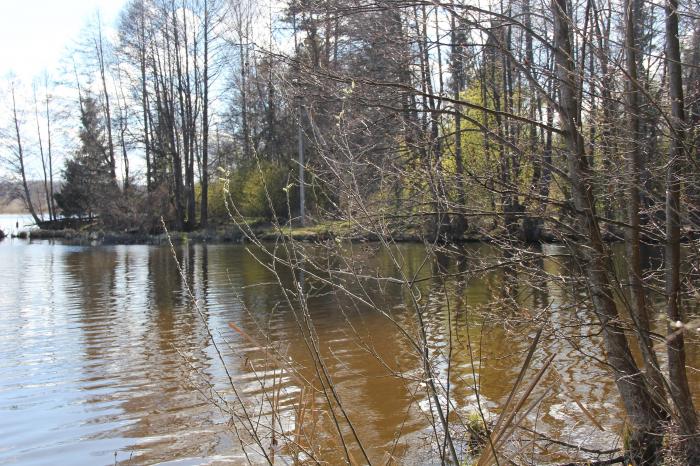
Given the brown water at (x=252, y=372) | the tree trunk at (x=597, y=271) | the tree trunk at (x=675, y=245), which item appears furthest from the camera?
the brown water at (x=252, y=372)

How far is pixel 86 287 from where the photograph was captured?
16.1m

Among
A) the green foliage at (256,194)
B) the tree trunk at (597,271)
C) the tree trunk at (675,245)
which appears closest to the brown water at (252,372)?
the tree trunk at (597,271)

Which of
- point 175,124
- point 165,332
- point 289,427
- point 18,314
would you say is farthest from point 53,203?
point 289,427

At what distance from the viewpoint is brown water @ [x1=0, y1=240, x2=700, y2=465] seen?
447 cm

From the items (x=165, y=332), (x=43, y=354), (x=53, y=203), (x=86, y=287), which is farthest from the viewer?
(x=53, y=203)

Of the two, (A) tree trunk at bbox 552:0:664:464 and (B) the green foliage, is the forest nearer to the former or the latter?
(A) tree trunk at bbox 552:0:664:464

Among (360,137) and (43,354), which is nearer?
(360,137)

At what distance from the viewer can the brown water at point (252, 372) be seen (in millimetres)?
4473

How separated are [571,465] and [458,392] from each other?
98.5 inches

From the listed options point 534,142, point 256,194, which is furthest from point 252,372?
point 256,194

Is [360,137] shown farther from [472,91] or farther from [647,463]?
[647,463]

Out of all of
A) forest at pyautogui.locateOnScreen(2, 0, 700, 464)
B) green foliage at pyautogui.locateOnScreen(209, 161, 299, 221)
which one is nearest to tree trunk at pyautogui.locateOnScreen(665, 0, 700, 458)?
forest at pyautogui.locateOnScreen(2, 0, 700, 464)

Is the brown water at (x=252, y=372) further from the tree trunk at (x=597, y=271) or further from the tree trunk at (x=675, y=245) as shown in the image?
the tree trunk at (x=675, y=245)

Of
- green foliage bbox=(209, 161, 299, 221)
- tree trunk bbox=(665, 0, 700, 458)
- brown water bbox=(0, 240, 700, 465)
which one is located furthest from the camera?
green foliage bbox=(209, 161, 299, 221)
